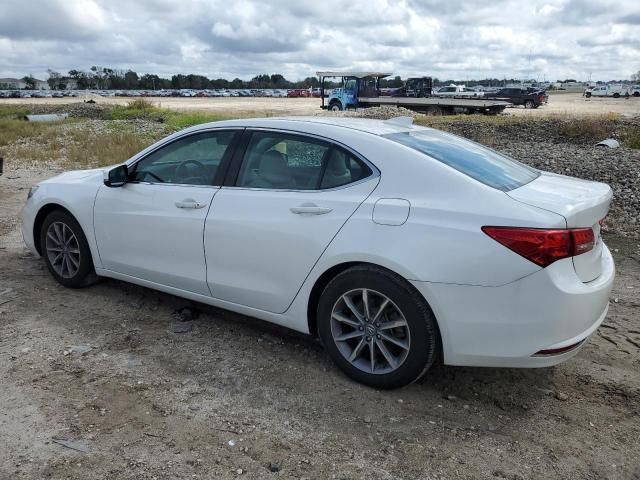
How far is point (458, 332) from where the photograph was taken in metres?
3.04

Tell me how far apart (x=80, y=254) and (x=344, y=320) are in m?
2.65

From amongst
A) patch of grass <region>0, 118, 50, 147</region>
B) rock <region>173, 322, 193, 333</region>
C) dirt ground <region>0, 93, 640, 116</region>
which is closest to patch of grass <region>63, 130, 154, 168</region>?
patch of grass <region>0, 118, 50, 147</region>

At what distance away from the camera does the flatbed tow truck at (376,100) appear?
29547 millimetres

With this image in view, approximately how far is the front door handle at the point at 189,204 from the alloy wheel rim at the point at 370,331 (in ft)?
A: 4.14

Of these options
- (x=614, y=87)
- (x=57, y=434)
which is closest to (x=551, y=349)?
(x=57, y=434)

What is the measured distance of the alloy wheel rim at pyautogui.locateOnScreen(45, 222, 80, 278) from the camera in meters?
4.93

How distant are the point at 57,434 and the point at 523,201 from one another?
2.78 metres

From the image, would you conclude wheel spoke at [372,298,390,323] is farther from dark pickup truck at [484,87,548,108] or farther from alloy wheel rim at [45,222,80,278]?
dark pickup truck at [484,87,548,108]

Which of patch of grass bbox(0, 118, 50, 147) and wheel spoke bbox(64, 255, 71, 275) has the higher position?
wheel spoke bbox(64, 255, 71, 275)

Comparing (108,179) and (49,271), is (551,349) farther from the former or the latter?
(49,271)

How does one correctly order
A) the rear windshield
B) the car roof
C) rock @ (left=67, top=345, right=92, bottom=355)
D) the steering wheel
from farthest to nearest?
the steering wheel
rock @ (left=67, top=345, right=92, bottom=355)
the car roof
the rear windshield

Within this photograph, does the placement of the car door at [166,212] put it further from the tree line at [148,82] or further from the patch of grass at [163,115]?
the tree line at [148,82]

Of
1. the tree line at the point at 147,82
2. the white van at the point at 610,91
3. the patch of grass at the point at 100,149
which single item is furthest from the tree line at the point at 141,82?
the patch of grass at the point at 100,149

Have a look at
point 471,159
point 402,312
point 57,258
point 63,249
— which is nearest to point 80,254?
point 63,249
